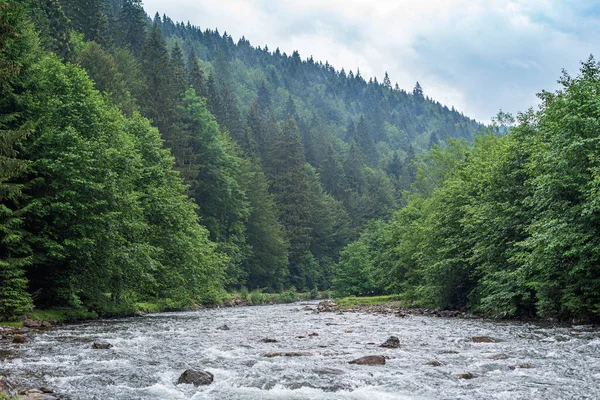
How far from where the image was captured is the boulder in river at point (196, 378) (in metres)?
11.6

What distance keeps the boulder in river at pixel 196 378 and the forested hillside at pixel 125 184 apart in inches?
535

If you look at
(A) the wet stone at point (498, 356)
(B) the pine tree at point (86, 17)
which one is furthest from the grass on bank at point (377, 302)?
(B) the pine tree at point (86, 17)

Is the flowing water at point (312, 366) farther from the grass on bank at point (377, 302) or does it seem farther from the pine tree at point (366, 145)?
the pine tree at point (366, 145)

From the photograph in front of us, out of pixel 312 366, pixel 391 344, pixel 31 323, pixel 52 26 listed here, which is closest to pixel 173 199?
pixel 31 323

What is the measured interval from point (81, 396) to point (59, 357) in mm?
4875

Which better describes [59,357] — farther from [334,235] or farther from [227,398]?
[334,235]

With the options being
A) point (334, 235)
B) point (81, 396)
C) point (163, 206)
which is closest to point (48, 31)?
point (163, 206)

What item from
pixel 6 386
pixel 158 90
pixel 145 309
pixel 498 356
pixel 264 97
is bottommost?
pixel 145 309

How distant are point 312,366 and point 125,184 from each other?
22.2 meters

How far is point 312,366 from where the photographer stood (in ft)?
44.7

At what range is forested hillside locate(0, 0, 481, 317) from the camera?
81.5 ft

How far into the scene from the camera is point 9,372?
470 inches

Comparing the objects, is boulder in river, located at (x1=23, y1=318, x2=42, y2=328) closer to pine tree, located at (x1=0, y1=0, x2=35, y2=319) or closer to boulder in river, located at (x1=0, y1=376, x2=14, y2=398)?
pine tree, located at (x1=0, y1=0, x2=35, y2=319)

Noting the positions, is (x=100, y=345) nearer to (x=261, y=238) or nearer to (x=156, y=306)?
(x=156, y=306)
